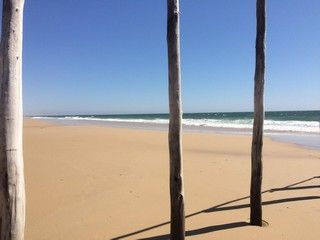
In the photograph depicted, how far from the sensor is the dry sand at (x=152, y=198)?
19.6 ft

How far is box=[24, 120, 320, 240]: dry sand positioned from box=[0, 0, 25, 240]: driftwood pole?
3.21 metres

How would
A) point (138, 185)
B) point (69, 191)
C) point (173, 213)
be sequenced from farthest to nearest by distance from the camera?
point (138, 185)
point (69, 191)
point (173, 213)

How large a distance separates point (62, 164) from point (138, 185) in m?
3.72

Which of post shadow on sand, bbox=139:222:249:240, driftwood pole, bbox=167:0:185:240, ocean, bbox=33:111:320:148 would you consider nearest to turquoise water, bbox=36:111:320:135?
ocean, bbox=33:111:320:148

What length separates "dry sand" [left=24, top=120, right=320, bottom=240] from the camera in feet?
19.6

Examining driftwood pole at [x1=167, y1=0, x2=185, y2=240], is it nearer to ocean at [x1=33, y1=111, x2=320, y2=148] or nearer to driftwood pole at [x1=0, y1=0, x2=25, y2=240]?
driftwood pole at [x1=0, y1=0, x2=25, y2=240]

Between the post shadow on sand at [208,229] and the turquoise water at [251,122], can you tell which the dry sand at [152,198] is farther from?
the turquoise water at [251,122]

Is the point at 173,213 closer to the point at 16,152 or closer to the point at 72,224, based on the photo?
the point at 72,224

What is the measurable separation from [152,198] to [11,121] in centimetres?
567

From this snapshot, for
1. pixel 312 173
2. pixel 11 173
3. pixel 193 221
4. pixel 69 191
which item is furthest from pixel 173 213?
pixel 312 173

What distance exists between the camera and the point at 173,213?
4.78m

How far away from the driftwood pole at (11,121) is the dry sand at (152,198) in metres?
3.21

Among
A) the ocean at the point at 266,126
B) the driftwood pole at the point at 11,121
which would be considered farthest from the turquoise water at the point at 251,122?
the driftwood pole at the point at 11,121

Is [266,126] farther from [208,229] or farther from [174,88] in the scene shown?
[174,88]
